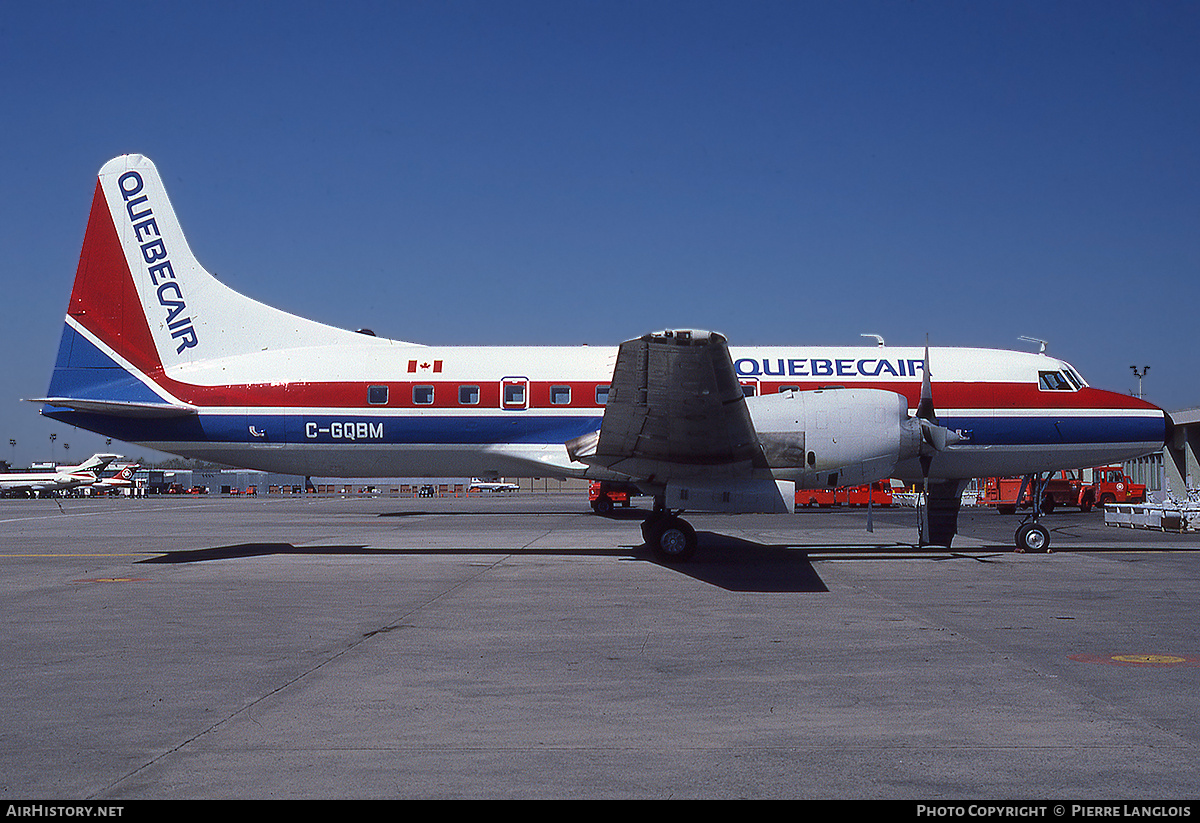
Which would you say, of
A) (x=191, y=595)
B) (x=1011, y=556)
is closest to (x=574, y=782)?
(x=191, y=595)

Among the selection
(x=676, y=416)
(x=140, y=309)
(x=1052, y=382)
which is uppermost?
(x=140, y=309)

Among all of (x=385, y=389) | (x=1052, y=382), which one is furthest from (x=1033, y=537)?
(x=385, y=389)

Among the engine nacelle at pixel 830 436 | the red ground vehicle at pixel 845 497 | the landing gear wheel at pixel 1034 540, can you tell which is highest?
the engine nacelle at pixel 830 436

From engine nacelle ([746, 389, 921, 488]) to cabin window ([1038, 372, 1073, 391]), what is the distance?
19.1 feet

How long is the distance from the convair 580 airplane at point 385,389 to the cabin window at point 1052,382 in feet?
0.11

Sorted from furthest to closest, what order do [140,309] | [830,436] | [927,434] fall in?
[140,309] → [927,434] → [830,436]

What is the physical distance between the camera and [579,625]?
9320 mm

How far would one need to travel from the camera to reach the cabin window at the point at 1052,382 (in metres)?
18.5

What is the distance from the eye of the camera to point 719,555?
53.9 feet

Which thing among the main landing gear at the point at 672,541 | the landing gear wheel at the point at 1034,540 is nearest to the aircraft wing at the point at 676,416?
the main landing gear at the point at 672,541

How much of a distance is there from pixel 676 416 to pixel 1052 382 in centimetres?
1065

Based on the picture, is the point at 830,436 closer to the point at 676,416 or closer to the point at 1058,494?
the point at 676,416

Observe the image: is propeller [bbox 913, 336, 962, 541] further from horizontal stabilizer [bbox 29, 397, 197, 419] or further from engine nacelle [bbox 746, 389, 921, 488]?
horizontal stabilizer [bbox 29, 397, 197, 419]

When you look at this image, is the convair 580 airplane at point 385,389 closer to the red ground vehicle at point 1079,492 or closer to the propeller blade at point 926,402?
the propeller blade at point 926,402
